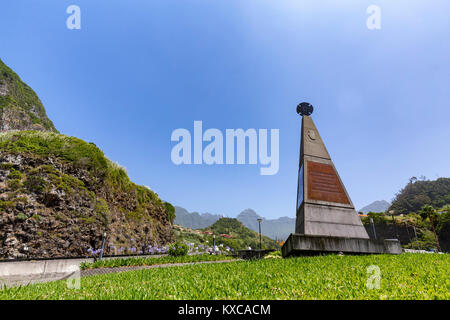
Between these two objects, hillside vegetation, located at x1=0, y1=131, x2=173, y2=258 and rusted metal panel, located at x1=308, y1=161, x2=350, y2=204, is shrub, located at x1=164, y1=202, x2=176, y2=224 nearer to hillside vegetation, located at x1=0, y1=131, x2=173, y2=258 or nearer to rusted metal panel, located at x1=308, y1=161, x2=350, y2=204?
hillside vegetation, located at x1=0, y1=131, x2=173, y2=258

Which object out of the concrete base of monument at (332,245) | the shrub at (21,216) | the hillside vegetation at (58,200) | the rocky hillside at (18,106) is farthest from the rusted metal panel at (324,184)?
the rocky hillside at (18,106)

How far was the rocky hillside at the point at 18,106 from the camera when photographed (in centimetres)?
4447

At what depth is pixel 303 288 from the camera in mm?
3381

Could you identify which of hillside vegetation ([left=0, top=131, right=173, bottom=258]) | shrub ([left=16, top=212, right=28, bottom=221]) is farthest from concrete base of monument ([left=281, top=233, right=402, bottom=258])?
shrub ([left=16, top=212, right=28, bottom=221])

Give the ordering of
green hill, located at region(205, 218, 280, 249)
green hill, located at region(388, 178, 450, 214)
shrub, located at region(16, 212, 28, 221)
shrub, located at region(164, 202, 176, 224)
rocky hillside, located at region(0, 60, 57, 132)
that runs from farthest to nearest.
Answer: green hill, located at region(388, 178, 450, 214), green hill, located at region(205, 218, 280, 249), rocky hillside, located at region(0, 60, 57, 132), shrub, located at region(164, 202, 176, 224), shrub, located at region(16, 212, 28, 221)

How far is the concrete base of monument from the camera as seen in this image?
9172 millimetres

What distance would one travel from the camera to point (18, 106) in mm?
49344

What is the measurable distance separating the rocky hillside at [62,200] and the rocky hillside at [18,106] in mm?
40248

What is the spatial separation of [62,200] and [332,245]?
1612 centimetres

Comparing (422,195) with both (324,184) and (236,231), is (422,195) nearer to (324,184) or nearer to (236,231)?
(236,231)

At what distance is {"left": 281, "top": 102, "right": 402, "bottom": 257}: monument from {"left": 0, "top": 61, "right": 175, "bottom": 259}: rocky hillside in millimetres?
12884

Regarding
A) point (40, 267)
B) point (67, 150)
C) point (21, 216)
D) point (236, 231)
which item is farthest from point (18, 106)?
point (236, 231)
